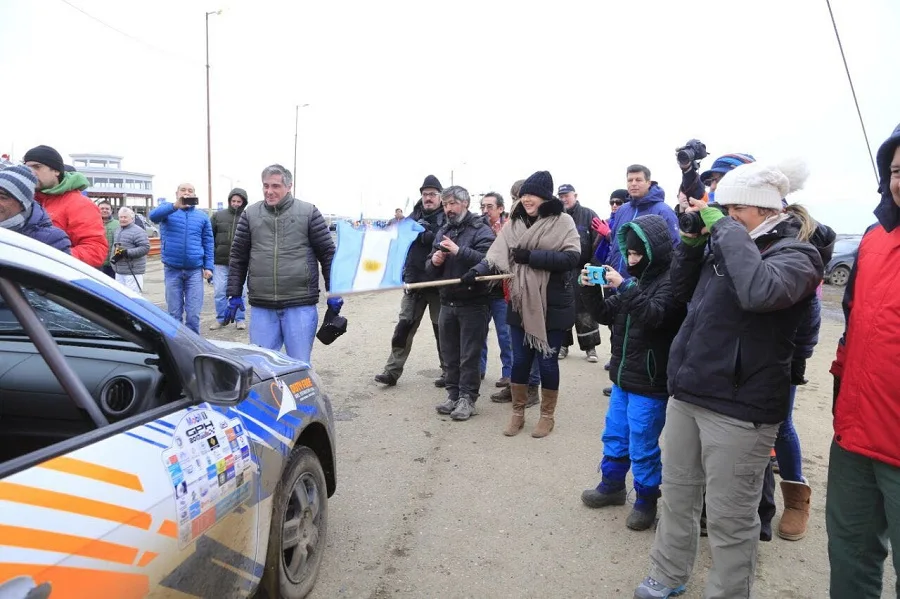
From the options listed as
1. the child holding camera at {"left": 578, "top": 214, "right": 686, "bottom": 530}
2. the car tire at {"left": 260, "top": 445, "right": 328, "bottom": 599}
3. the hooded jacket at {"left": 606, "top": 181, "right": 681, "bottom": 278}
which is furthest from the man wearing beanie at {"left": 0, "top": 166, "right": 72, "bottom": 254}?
the hooded jacket at {"left": 606, "top": 181, "right": 681, "bottom": 278}

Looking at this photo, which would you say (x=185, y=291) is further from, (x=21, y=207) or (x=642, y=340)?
(x=642, y=340)

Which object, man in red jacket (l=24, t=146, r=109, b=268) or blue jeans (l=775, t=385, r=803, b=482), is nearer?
blue jeans (l=775, t=385, r=803, b=482)

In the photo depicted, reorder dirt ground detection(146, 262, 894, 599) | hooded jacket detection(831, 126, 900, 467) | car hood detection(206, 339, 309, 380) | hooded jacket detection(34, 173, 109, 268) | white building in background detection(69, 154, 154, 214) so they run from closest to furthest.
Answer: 1. hooded jacket detection(831, 126, 900, 467)
2. car hood detection(206, 339, 309, 380)
3. dirt ground detection(146, 262, 894, 599)
4. hooded jacket detection(34, 173, 109, 268)
5. white building in background detection(69, 154, 154, 214)

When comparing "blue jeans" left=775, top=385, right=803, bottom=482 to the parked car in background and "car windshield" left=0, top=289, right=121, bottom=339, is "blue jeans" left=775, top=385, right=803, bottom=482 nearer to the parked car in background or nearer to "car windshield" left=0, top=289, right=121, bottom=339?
"car windshield" left=0, top=289, right=121, bottom=339

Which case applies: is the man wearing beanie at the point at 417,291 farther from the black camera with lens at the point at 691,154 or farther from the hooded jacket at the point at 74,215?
the black camera with lens at the point at 691,154

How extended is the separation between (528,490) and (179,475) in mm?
2654

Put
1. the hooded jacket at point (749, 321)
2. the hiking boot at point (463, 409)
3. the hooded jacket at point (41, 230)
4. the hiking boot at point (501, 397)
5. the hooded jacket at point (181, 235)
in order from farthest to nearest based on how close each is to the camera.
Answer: the hooded jacket at point (181, 235) → the hiking boot at point (501, 397) → the hiking boot at point (463, 409) → the hooded jacket at point (41, 230) → the hooded jacket at point (749, 321)

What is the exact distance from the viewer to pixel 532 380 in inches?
227

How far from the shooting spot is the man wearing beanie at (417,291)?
6.06 meters

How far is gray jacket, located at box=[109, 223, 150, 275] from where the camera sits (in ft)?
23.8

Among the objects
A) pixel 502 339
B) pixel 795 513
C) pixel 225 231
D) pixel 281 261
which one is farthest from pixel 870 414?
pixel 225 231

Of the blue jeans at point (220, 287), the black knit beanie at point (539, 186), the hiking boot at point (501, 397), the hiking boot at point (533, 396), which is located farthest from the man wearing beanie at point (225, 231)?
the black knit beanie at point (539, 186)

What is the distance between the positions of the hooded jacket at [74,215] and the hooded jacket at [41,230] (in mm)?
417

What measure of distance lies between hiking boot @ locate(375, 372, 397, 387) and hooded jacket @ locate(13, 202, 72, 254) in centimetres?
309
